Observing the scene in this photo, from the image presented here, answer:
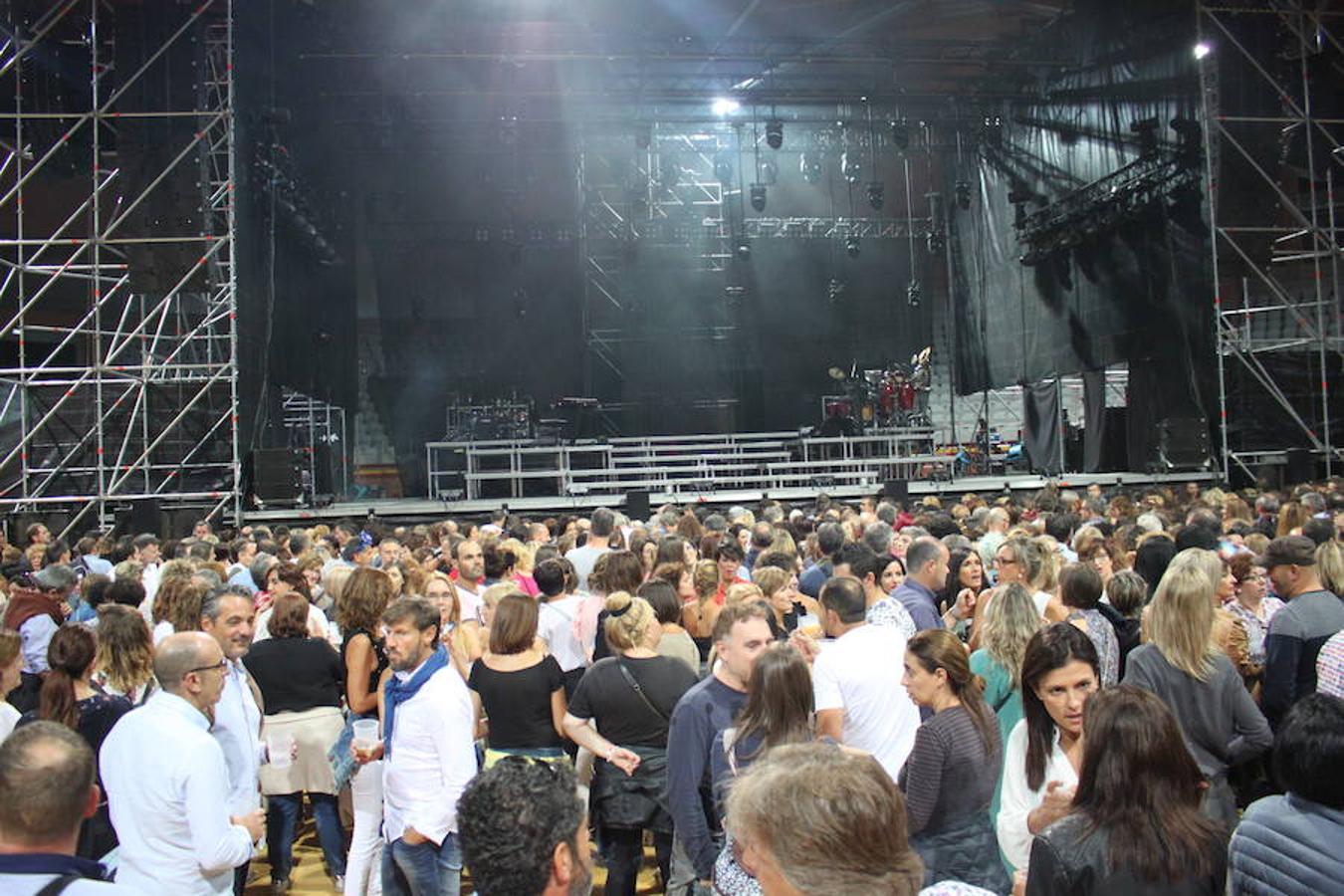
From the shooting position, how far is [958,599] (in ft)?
19.0

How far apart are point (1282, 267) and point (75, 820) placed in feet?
72.2

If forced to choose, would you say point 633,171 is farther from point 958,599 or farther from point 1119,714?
point 1119,714

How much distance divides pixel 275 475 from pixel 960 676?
40.9 feet

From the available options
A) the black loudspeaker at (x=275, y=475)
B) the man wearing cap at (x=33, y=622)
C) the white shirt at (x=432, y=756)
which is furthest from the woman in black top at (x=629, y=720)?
the black loudspeaker at (x=275, y=475)

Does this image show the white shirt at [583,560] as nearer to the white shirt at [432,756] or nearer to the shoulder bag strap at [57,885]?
the white shirt at [432,756]

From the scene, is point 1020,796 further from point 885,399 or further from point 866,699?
point 885,399

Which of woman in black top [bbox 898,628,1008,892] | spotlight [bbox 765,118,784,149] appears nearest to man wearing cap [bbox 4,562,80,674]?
woman in black top [bbox 898,628,1008,892]

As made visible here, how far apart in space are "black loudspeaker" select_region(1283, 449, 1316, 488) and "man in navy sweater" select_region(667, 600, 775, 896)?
13.5 metres

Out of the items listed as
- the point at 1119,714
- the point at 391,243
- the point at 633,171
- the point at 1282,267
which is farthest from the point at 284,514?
the point at 1282,267

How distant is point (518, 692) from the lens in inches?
173

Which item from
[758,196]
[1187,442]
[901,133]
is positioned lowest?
[1187,442]

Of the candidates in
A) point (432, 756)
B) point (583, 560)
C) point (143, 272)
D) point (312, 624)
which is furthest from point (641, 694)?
point (143, 272)

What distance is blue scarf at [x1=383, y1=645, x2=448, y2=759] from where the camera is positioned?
4.01m

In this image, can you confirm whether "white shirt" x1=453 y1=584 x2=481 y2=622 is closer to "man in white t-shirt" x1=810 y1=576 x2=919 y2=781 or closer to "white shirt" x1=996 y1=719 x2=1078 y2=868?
"man in white t-shirt" x1=810 y1=576 x2=919 y2=781
